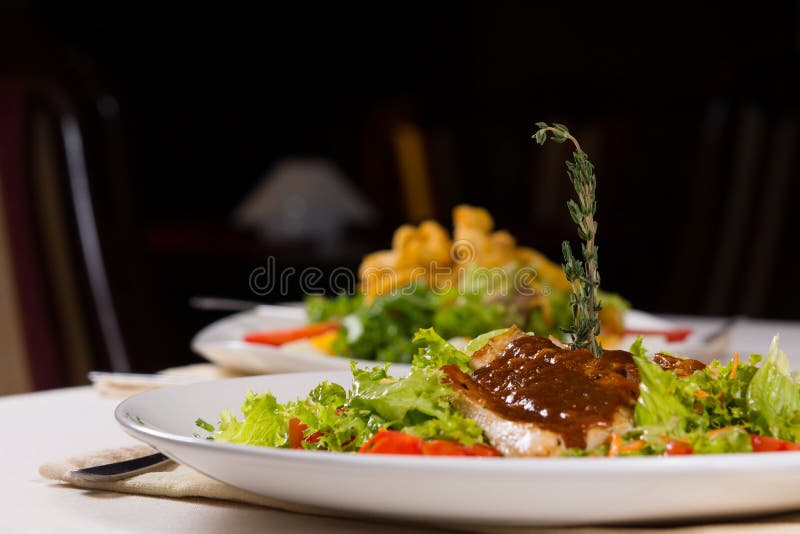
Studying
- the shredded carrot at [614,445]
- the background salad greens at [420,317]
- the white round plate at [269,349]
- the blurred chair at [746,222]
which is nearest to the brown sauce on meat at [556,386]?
the shredded carrot at [614,445]

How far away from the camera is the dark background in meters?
8.16

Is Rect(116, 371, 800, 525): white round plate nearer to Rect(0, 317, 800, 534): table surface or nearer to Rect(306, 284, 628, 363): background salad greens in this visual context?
Rect(0, 317, 800, 534): table surface

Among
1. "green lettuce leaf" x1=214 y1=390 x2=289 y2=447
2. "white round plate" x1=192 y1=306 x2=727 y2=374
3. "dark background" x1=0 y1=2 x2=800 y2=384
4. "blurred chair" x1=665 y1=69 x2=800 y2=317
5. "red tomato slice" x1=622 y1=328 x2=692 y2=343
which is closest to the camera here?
"green lettuce leaf" x1=214 y1=390 x2=289 y2=447

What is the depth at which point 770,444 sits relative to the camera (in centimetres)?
98

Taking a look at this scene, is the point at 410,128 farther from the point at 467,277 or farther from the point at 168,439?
the point at 168,439

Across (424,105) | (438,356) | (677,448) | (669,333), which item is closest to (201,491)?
(438,356)

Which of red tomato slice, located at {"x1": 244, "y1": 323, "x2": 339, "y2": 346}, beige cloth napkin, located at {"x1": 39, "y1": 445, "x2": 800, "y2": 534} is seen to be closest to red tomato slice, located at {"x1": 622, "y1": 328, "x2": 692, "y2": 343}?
red tomato slice, located at {"x1": 244, "y1": 323, "x2": 339, "y2": 346}

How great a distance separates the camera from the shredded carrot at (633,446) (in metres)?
0.93

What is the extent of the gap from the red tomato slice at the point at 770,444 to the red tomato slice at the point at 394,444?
33 cm

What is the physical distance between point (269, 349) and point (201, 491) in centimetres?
78

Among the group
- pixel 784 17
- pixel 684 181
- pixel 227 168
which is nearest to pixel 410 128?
pixel 227 168

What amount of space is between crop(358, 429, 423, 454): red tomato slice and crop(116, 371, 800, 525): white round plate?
0.09m

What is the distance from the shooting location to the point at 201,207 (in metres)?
10.2

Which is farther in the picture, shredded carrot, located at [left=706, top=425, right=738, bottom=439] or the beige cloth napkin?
shredded carrot, located at [left=706, top=425, right=738, bottom=439]
